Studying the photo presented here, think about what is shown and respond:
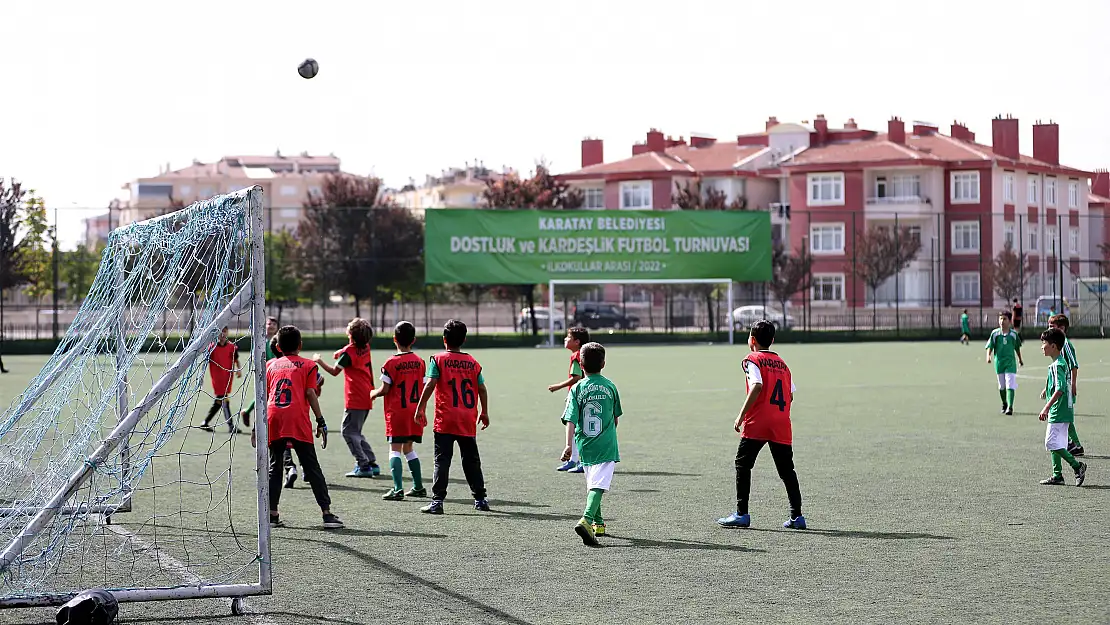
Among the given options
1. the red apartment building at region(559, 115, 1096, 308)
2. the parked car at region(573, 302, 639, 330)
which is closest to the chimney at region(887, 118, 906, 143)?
the red apartment building at region(559, 115, 1096, 308)

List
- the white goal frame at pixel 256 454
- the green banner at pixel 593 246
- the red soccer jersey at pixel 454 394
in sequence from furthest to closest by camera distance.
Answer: the green banner at pixel 593 246 < the red soccer jersey at pixel 454 394 < the white goal frame at pixel 256 454

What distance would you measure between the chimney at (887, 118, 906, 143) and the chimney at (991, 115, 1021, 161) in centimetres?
513

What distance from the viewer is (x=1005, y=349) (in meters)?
18.6

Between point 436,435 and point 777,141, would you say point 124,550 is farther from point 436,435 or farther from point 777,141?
point 777,141

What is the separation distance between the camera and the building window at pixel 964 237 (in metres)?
72.5

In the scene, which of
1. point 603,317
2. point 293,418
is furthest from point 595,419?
point 603,317

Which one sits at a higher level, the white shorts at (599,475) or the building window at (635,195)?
the building window at (635,195)

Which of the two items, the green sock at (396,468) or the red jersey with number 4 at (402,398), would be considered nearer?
the red jersey with number 4 at (402,398)

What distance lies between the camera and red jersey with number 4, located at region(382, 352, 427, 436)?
35.8ft

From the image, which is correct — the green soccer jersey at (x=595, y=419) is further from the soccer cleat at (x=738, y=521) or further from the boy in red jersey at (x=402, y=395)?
the boy in red jersey at (x=402, y=395)

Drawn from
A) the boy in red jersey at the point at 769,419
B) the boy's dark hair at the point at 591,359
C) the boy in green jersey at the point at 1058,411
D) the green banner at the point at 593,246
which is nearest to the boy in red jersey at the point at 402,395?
the boy's dark hair at the point at 591,359

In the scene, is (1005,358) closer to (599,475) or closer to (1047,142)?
(599,475)

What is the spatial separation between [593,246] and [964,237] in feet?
111

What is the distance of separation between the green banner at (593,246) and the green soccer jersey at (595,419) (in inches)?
1437
